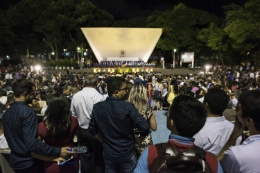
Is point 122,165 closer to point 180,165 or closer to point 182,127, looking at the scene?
point 182,127

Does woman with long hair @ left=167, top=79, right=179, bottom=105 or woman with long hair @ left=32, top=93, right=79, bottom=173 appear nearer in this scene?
woman with long hair @ left=32, top=93, right=79, bottom=173

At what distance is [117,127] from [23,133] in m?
0.97

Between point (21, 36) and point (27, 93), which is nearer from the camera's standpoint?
point (27, 93)

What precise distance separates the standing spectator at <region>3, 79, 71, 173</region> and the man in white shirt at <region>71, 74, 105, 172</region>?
0.89 meters

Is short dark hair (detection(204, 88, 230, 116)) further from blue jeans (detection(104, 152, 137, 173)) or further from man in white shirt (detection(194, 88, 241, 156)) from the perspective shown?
blue jeans (detection(104, 152, 137, 173))

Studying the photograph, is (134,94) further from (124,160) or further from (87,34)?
(87,34)

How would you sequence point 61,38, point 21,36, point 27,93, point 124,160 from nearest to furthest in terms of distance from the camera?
point 27,93, point 124,160, point 61,38, point 21,36

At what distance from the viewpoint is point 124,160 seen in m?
2.13

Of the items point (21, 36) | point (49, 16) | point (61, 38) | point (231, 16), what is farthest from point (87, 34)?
point (21, 36)

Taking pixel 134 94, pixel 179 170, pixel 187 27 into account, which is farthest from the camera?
pixel 187 27

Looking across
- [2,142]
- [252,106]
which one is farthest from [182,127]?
[2,142]

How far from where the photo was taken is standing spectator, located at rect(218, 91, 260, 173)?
1252mm

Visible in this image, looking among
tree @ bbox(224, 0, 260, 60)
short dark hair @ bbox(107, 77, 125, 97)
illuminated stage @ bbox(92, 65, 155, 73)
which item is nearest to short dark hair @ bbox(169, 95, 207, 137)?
short dark hair @ bbox(107, 77, 125, 97)

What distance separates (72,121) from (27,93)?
59 cm
